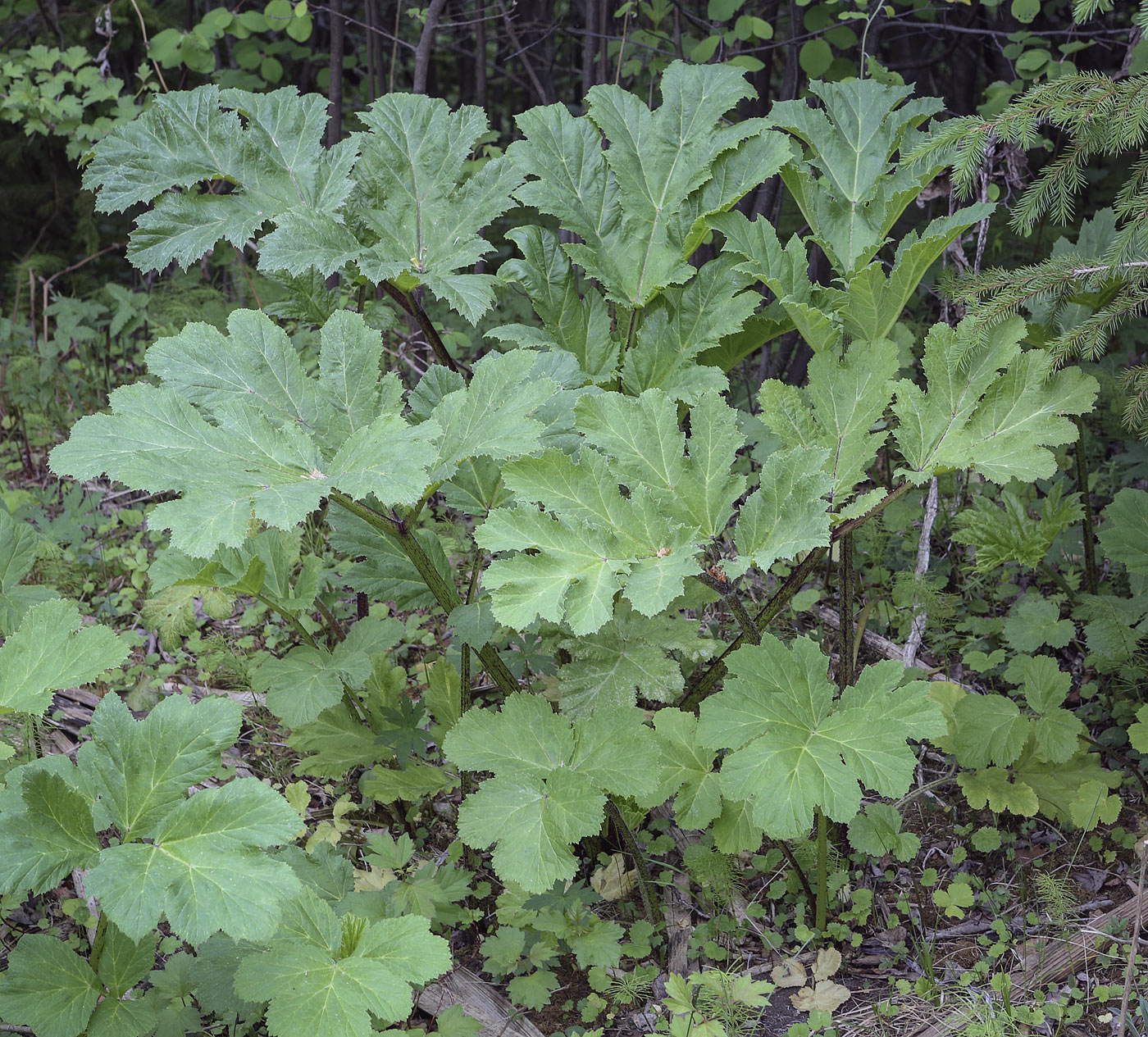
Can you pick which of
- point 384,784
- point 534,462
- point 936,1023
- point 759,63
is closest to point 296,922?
point 384,784

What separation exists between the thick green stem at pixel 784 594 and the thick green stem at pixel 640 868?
0.33 metres

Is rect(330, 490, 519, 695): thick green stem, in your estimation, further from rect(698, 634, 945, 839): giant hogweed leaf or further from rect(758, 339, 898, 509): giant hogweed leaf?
rect(758, 339, 898, 509): giant hogweed leaf

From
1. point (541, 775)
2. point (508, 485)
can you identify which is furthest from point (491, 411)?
point (541, 775)

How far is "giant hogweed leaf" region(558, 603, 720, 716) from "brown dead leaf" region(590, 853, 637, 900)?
53cm

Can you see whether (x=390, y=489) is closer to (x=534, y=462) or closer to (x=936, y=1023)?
(x=534, y=462)

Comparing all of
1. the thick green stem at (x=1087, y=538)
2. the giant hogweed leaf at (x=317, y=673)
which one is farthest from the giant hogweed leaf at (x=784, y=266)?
the giant hogweed leaf at (x=317, y=673)

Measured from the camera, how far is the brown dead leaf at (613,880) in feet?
8.17

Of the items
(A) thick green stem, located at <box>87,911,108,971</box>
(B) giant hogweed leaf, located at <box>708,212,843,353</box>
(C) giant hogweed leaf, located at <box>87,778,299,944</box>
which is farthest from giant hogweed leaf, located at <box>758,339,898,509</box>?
(A) thick green stem, located at <box>87,911,108,971</box>

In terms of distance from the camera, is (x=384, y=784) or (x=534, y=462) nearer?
(x=534, y=462)

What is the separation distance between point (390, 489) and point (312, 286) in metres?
1.21

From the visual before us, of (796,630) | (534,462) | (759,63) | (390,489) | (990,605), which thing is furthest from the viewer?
(759,63)

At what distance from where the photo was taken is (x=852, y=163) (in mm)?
2572

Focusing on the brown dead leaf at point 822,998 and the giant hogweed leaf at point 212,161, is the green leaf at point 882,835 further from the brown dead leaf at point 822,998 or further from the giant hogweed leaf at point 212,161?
the giant hogweed leaf at point 212,161

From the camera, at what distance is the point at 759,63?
3709 millimetres
